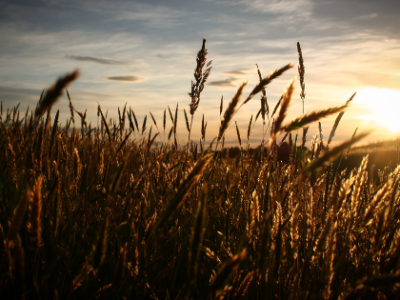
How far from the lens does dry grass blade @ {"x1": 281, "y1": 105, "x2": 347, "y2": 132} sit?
89cm

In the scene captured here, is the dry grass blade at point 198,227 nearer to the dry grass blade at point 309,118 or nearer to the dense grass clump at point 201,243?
the dense grass clump at point 201,243

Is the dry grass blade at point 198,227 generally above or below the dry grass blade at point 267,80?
below

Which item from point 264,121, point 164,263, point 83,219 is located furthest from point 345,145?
point 264,121

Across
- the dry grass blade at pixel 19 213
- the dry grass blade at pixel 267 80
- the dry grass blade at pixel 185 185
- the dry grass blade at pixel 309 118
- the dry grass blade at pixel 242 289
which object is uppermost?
the dry grass blade at pixel 267 80

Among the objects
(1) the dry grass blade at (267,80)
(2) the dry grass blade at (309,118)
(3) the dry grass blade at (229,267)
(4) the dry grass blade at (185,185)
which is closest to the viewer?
(3) the dry grass blade at (229,267)

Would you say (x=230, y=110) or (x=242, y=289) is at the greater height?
(x=230, y=110)

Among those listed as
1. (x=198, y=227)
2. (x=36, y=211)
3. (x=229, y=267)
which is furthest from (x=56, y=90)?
(x=229, y=267)

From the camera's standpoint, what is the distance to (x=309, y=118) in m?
0.91

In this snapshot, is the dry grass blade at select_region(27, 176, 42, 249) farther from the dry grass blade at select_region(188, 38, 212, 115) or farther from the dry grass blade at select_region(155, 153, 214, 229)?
the dry grass blade at select_region(188, 38, 212, 115)

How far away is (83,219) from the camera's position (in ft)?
5.38

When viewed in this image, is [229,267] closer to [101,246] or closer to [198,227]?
[198,227]

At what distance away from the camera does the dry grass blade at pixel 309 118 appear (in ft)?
2.93

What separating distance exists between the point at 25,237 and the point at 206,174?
4.90 ft

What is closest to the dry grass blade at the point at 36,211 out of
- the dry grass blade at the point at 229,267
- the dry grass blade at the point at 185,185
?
the dry grass blade at the point at 185,185
